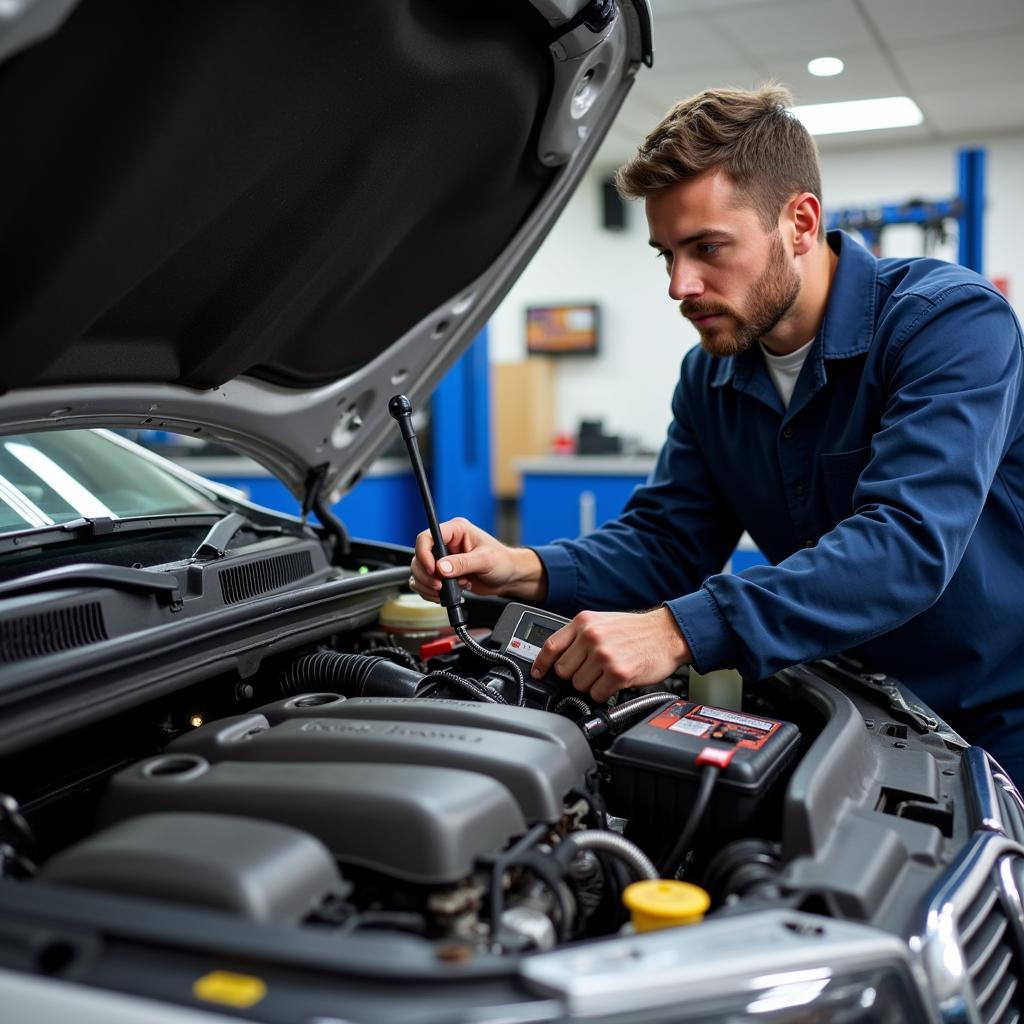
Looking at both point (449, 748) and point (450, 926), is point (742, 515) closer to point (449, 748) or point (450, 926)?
point (449, 748)

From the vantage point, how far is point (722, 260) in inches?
→ 65.1

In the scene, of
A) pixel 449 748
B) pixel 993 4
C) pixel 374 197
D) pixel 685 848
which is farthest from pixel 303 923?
pixel 993 4

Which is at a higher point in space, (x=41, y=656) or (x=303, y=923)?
(x=41, y=656)

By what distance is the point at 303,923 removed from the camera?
87 cm

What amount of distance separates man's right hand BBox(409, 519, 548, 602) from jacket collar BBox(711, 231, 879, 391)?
1.88ft

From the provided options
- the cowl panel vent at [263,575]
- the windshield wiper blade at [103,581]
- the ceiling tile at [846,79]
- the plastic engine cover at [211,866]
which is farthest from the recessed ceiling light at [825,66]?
the plastic engine cover at [211,866]

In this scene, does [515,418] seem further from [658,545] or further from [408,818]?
[408,818]

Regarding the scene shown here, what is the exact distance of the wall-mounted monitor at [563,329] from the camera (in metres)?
7.82

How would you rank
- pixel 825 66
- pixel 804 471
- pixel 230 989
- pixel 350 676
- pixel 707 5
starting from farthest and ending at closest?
1. pixel 825 66
2. pixel 707 5
3. pixel 804 471
4. pixel 350 676
5. pixel 230 989

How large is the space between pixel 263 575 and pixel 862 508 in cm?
88

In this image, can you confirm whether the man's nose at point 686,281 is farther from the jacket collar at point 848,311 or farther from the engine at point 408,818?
the engine at point 408,818

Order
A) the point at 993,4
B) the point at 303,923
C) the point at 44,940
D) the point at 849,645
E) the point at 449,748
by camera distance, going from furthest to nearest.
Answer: the point at 993,4 → the point at 849,645 → the point at 449,748 → the point at 303,923 → the point at 44,940

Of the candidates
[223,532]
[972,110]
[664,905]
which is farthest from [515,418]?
[664,905]

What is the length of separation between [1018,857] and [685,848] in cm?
36
